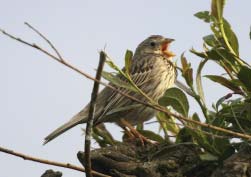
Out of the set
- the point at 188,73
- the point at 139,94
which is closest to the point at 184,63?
the point at 188,73

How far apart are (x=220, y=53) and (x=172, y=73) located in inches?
128

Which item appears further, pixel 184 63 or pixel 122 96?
pixel 122 96

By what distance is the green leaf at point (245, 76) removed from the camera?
3370 mm

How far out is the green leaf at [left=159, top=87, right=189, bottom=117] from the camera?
371cm

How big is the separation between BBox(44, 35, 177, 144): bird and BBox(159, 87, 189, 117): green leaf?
1909 millimetres

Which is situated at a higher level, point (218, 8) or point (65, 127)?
point (218, 8)

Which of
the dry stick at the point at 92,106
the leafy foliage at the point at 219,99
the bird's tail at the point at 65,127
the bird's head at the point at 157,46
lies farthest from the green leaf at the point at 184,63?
the bird's head at the point at 157,46

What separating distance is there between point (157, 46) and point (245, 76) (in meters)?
4.70

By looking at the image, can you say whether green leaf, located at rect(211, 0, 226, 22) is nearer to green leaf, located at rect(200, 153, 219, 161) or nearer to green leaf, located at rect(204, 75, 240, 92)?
green leaf, located at rect(204, 75, 240, 92)

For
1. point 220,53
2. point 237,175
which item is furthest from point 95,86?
point 220,53

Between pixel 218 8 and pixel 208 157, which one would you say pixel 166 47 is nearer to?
pixel 218 8

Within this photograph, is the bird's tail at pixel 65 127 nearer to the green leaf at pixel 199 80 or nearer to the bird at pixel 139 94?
the bird at pixel 139 94

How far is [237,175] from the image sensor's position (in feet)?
9.46

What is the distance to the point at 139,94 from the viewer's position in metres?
6.36
